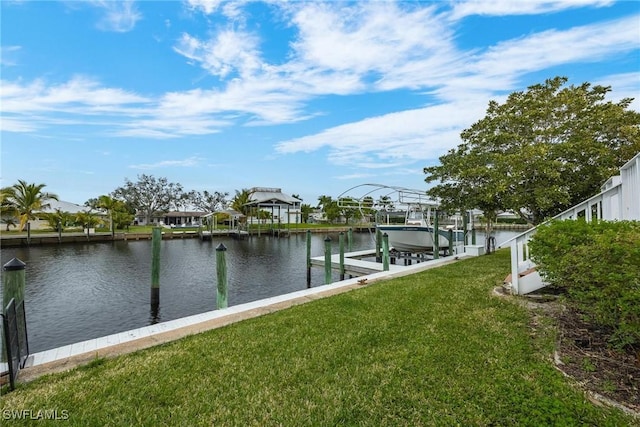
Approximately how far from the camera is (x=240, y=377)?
3.20 metres

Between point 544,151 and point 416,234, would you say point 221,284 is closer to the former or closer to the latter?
→ point 544,151

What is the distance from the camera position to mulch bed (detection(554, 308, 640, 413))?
2.72 meters

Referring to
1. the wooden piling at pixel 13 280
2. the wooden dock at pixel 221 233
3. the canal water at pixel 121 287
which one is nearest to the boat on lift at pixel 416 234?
the canal water at pixel 121 287

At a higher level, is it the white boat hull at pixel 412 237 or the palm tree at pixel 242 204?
the palm tree at pixel 242 204

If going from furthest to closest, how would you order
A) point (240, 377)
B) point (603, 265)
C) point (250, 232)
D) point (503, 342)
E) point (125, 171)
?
point (125, 171), point (250, 232), point (503, 342), point (240, 377), point (603, 265)

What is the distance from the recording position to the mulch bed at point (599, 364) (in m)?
2.72

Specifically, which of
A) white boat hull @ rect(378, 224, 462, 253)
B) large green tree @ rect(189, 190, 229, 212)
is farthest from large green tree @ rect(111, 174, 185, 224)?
white boat hull @ rect(378, 224, 462, 253)

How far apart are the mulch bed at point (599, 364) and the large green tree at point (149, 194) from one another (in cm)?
6624

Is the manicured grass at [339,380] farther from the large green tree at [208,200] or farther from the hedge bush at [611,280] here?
the large green tree at [208,200]

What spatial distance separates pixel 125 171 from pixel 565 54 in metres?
66.7

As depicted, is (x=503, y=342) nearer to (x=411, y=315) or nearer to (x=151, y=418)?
(x=411, y=315)

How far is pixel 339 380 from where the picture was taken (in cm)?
308

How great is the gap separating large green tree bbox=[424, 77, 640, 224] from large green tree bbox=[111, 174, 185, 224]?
6051 centimetres

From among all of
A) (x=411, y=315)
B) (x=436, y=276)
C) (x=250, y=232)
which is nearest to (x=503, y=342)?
(x=411, y=315)
